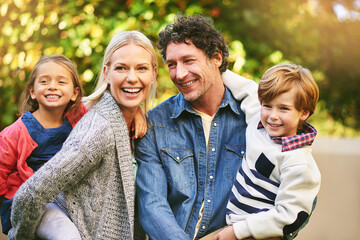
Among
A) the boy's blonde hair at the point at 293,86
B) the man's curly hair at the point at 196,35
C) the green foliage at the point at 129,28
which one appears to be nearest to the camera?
the boy's blonde hair at the point at 293,86

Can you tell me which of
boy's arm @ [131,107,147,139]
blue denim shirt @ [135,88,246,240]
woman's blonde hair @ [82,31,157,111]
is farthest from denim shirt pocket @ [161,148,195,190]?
woman's blonde hair @ [82,31,157,111]

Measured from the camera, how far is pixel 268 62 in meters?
3.97

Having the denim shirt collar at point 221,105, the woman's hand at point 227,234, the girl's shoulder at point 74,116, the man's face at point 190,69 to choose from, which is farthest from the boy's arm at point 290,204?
the girl's shoulder at point 74,116

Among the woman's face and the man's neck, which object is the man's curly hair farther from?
the woman's face

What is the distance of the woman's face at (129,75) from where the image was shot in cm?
237

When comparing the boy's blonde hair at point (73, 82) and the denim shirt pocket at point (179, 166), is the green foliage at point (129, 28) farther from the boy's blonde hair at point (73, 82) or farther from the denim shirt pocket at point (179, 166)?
the denim shirt pocket at point (179, 166)

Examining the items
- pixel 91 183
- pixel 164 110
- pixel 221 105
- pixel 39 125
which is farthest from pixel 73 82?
pixel 221 105

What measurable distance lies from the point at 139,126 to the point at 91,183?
456mm

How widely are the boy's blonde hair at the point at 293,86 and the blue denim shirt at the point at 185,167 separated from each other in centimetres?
46

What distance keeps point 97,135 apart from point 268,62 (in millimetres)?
2273

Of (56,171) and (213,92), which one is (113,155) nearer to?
(56,171)

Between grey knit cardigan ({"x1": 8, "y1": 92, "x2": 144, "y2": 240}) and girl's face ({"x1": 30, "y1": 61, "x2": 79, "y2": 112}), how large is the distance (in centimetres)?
28

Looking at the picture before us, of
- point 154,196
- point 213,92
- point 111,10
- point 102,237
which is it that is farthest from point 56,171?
point 111,10

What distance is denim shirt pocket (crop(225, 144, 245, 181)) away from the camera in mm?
2485
